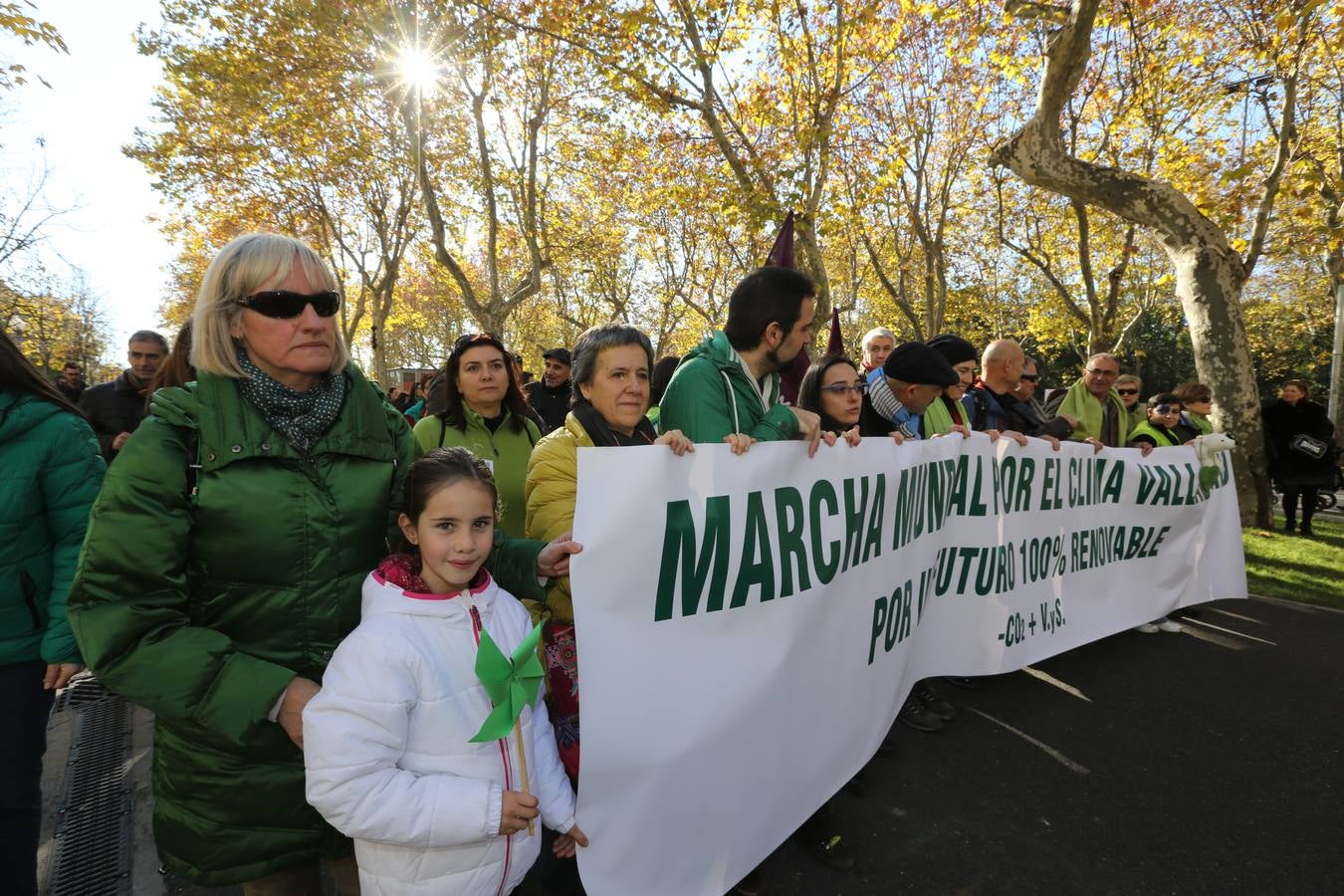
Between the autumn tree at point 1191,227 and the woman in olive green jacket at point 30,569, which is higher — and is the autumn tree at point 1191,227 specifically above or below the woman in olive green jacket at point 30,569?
above

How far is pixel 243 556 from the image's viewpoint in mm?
1322

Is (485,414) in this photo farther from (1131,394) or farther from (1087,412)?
(1131,394)

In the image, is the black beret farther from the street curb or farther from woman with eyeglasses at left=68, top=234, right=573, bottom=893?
the street curb

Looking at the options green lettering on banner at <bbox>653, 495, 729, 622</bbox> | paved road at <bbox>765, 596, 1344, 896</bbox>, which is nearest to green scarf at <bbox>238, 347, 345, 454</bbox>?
green lettering on banner at <bbox>653, 495, 729, 622</bbox>

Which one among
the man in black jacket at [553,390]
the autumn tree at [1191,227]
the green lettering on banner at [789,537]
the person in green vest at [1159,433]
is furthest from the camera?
the autumn tree at [1191,227]

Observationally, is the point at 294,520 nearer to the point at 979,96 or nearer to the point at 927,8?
the point at 927,8

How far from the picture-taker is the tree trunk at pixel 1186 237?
6972mm

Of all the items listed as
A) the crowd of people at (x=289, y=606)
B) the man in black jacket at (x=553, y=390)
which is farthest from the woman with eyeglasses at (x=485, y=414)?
the man in black jacket at (x=553, y=390)

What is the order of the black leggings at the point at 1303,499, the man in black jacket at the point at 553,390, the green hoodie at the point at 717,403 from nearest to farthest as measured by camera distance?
the green hoodie at the point at 717,403, the man in black jacket at the point at 553,390, the black leggings at the point at 1303,499

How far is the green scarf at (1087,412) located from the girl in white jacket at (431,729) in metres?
4.90

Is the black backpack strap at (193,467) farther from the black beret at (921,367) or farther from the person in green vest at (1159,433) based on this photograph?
the person in green vest at (1159,433)

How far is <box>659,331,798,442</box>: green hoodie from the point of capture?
2238 mm

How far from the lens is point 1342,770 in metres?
2.98

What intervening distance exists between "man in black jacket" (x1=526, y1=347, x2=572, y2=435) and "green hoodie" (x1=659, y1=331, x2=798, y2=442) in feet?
13.0
